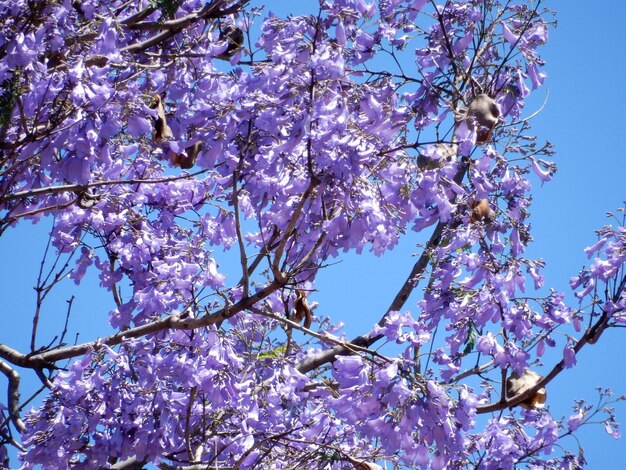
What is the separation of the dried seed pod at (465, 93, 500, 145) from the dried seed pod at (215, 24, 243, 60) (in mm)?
1587

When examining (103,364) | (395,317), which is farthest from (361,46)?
(103,364)

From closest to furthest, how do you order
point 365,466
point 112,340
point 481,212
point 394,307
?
1. point 365,466
2. point 112,340
3. point 394,307
4. point 481,212

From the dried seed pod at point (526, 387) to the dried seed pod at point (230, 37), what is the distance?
2784mm

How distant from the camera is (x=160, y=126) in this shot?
5285 mm

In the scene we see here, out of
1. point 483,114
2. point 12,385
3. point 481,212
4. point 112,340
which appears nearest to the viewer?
point 112,340

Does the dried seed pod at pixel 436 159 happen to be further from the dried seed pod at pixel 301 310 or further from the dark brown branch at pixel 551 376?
the dark brown branch at pixel 551 376

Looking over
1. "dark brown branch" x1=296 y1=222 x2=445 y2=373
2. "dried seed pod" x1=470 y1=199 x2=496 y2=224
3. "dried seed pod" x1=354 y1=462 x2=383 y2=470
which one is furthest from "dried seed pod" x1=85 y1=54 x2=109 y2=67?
"dried seed pod" x1=470 y1=199 x2=496 y2=224

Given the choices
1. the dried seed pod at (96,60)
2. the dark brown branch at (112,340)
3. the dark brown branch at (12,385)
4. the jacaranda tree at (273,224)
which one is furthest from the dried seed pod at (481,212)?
the dark brown branch at (12,385)

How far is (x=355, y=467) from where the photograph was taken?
4.84 metres

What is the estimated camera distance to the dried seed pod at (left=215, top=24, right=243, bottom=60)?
234 inches

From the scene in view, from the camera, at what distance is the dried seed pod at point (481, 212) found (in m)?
6.08

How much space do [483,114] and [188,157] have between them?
1900 millimetres

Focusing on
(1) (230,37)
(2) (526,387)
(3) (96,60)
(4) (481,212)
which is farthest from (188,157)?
(2) (526,387)

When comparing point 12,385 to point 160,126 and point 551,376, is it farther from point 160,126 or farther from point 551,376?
point 551,376
